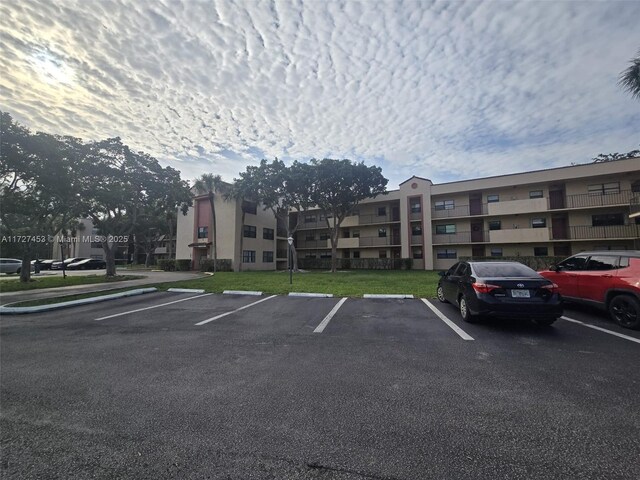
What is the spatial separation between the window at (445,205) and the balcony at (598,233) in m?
8.48

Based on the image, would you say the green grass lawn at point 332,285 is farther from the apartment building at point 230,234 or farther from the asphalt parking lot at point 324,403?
the apartment building at point 230,234

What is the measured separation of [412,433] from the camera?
8.60 ft

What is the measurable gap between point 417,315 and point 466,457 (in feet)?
18.6

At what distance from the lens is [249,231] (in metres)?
33.5

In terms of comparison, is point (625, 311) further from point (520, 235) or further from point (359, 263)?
point (359, 263)

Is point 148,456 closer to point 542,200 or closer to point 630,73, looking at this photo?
point 630,73

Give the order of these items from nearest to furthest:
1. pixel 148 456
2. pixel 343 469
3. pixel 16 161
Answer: pixel 343 469 < pixel 148 456 < pixel 16 161

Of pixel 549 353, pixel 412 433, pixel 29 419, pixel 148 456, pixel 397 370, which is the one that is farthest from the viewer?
pixel 549 353

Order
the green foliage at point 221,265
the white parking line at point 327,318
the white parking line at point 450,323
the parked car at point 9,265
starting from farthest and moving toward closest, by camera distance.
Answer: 1. the green foliage at point 221,265
2. the parked car at point 9,265
3. the white parking line at point 327,318
4. the white parking line at point 450,323

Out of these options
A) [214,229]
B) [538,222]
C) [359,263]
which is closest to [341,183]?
[359,263]

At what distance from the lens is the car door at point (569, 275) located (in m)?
7.95

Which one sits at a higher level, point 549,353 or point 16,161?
point 16,161

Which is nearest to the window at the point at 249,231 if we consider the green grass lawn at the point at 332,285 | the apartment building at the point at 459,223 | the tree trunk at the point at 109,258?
the apartment building at the point at 459,223

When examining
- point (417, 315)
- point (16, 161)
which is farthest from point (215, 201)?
point (417, 315)
